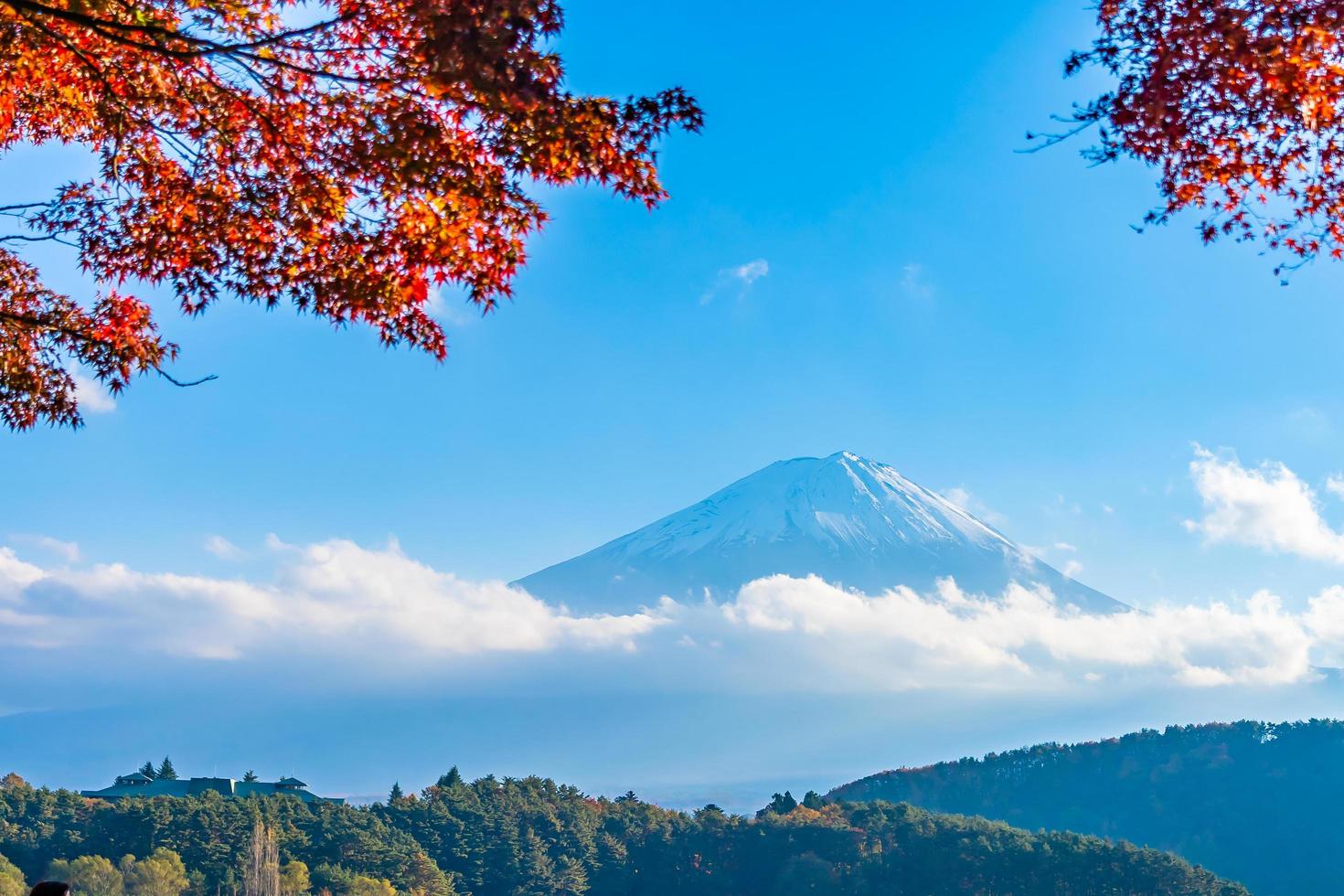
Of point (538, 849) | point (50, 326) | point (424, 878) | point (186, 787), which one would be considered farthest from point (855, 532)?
point (50, 326)

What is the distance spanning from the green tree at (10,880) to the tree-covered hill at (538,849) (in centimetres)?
36

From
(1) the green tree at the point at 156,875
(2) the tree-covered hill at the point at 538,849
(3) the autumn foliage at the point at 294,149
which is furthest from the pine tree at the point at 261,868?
(3) the autumn foliage at the point at 294,149

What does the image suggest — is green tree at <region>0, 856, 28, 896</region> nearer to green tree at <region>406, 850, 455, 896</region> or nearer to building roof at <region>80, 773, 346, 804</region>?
green tree at <region>406, 850, 455, 896</region>

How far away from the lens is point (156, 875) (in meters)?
34.2

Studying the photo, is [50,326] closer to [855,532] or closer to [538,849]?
[538,849]

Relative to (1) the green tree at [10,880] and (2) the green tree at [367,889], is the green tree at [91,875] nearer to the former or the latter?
(1) the green tree at [10,880]

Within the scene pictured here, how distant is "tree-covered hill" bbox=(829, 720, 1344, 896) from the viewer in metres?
55.7

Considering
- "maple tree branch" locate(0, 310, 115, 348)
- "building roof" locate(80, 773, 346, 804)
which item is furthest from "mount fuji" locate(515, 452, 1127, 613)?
"maple tree branch" locate(0, 310, 115, 348)

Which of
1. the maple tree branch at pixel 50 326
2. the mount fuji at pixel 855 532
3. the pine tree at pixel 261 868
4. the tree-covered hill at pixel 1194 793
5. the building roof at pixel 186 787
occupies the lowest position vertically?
the tree-covered hill at pixel 1194 793

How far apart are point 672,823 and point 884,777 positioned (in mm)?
26824

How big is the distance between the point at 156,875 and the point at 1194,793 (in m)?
52.2

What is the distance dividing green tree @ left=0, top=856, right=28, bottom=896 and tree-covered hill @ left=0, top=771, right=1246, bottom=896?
36cm

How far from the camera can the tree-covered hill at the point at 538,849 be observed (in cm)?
3684

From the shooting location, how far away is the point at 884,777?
70500 millimetres
